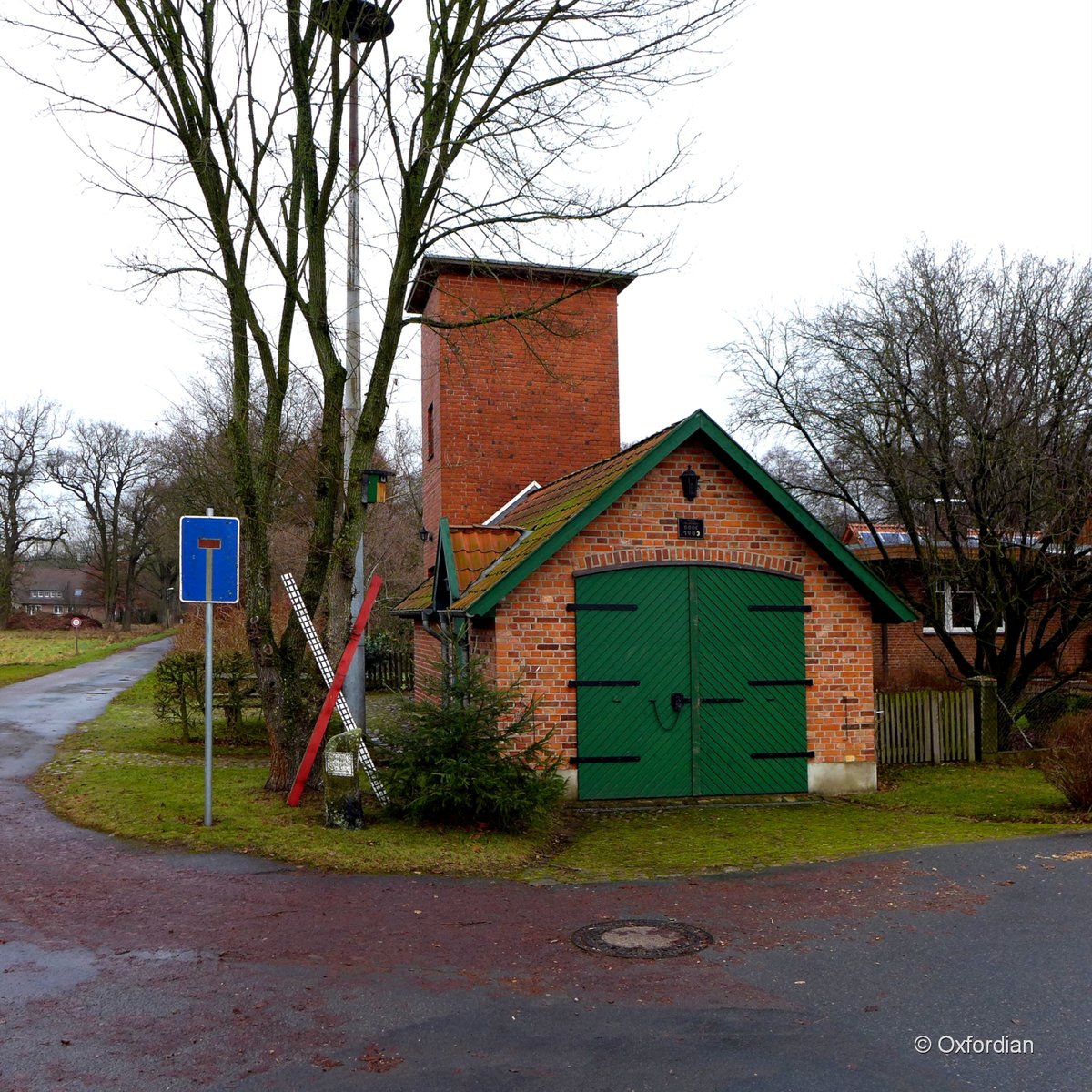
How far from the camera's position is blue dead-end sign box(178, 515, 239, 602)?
9859 mm

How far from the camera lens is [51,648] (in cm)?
5106

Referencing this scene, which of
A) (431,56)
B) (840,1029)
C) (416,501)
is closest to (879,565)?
(431,56)

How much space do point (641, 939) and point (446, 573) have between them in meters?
7.08

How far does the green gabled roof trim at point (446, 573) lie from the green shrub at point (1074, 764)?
701 cm

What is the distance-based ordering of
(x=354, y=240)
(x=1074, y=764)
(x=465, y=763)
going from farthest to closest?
(x=354, y=240) → (x=1074, y=764) → (x=465, y=763)

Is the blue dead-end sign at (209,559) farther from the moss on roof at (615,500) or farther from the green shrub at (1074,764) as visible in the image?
the green shrub at (1074,764)

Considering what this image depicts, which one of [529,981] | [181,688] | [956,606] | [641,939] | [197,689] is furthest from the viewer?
[956,606]

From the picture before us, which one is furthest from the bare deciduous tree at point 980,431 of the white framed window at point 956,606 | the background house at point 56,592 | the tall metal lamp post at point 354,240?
the background house at point 56,592

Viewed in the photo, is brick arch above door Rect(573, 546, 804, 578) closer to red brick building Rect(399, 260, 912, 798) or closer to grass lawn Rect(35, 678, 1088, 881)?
red brick building Rect(399, 260, 912, 798)

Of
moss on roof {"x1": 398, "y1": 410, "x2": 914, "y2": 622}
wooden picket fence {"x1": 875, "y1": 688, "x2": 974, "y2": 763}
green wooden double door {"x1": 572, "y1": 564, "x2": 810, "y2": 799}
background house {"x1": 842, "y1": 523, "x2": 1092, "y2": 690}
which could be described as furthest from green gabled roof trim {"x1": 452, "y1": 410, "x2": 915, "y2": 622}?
background house {"x1": 842, "y1": 523, "x2": 1092, "y2": 690}

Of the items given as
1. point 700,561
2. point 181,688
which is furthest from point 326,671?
point 181,688

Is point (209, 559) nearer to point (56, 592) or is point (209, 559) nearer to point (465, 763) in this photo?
point (465, 763)

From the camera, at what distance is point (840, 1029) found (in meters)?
5.05

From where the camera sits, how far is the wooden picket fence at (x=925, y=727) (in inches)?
622
